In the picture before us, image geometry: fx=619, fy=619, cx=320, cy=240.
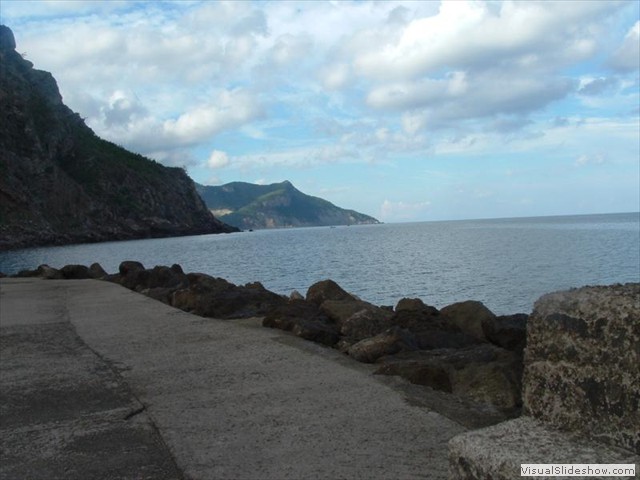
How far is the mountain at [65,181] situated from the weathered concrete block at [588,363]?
85793 millimetres

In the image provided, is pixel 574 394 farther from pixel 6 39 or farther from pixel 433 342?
pixel 6 39

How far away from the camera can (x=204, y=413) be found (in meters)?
4.89

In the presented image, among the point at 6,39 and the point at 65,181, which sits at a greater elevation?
the point at 6,39

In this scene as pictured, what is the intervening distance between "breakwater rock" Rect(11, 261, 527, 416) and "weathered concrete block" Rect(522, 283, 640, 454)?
9.83ft

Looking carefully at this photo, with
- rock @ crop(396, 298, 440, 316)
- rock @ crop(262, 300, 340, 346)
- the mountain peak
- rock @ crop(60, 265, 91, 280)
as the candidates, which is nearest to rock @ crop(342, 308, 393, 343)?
rock @ crop(262, 300, 340, 346)

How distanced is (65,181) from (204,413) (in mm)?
107338

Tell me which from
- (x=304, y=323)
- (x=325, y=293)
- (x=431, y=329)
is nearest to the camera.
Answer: (x=304, y=323)

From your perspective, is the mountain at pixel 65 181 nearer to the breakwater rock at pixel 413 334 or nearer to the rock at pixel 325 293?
the rock at pixel 325 293

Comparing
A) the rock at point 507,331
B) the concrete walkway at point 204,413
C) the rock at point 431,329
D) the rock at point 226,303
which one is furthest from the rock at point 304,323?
the rock at point 507,331

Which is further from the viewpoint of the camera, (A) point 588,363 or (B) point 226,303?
(B) point 226,303

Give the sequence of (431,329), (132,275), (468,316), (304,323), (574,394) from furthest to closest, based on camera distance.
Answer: (132,275), (468,316), (431,329), (304,323), (574,394)

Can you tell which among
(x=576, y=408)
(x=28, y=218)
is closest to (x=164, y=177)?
(x=28, y=218)

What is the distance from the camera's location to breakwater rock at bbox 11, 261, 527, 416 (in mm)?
5984

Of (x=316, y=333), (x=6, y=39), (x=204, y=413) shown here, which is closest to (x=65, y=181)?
(x=6, y=39)
